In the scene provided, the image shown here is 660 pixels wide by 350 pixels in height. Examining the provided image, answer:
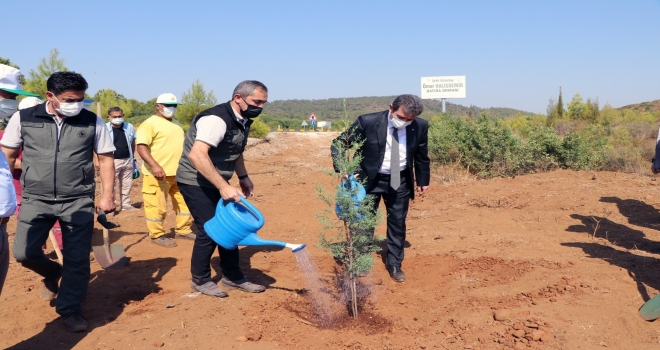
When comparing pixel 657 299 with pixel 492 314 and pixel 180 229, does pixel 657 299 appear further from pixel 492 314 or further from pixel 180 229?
pixel 180 229

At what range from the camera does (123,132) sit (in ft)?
25.3

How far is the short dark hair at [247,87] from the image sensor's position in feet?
12.9

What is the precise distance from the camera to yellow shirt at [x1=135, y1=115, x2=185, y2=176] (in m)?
5.80

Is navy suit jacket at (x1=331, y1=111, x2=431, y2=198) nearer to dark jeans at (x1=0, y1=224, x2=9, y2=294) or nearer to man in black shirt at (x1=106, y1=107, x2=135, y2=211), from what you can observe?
dark jeans at (x1=0, y1=224, x2=9, y2=294)

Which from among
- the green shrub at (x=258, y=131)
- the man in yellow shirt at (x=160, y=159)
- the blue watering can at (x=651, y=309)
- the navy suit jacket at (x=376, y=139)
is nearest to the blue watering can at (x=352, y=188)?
the navy suit jacket at (x=376, y=139)

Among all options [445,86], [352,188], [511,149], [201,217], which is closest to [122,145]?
[201,217]

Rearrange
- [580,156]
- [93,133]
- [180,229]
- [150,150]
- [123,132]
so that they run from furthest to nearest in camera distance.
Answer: [580,156]
[123,132]
[180,229]
[150,150]
[93,133]

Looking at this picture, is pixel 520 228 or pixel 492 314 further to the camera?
pixel 520 228

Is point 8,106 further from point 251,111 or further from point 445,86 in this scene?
point 445,86

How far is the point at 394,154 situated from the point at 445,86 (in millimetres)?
25309

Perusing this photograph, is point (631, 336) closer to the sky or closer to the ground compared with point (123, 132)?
closer to the ground

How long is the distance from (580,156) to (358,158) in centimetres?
923

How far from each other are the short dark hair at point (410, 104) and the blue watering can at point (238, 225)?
4.78 ft

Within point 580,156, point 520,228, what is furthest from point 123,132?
point 580,156
